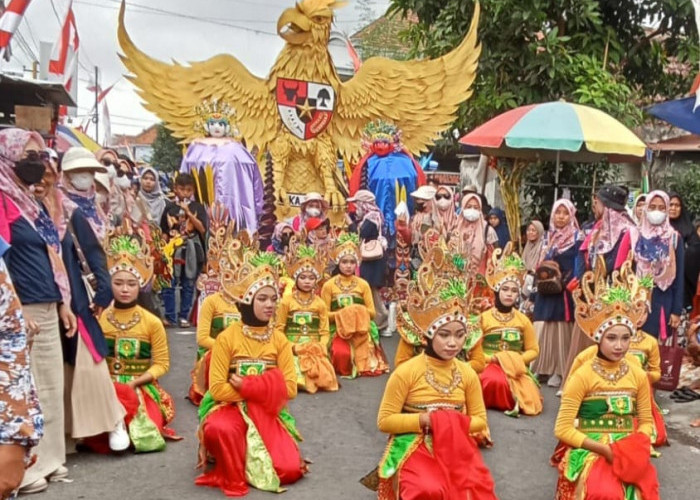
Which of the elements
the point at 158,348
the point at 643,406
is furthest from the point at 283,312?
the point at 643,406

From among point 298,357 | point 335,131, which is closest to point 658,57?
point 335,131

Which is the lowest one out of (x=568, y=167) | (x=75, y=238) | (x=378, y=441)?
(x=378, y=441)

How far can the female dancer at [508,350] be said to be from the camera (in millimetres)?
6324

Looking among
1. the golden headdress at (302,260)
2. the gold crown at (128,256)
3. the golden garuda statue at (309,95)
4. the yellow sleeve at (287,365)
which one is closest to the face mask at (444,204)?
the golden garuda statue at (309,95)

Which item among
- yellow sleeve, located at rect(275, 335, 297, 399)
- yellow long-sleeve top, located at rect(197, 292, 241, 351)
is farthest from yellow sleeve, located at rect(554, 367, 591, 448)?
yellow long-sleeve top, located at rect(197, 292, 241, 351)

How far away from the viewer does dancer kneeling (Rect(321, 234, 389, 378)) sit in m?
7.58

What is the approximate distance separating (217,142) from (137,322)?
4.98 metres

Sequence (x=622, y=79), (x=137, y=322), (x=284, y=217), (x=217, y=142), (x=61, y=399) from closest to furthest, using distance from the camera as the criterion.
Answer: (x=61, y=399) < (x=137, y=322) < (x=217, y=142) < (x=284, y=217) < (x=622, y=79)

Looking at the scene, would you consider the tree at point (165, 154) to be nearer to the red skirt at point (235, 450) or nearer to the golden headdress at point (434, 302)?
the red skirt at point (235, 450)

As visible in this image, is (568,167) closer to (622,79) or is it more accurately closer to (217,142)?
(622,79)

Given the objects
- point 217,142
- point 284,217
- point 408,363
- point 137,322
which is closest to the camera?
point 408,363

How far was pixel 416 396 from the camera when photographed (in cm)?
401

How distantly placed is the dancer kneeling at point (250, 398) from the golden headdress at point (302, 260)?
2.13 metres

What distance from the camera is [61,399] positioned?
181 inches
